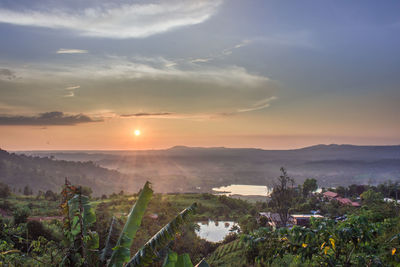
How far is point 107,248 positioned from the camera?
5.24 m

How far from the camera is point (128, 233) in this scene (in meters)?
4.86

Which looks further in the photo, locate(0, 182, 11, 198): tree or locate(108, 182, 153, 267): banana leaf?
locate(0, 182, 11, 198): tree

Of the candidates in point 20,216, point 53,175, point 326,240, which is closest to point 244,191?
point 53,175

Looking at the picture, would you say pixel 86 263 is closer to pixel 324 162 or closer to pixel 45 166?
A: pixel 45 166

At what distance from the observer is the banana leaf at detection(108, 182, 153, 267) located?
444 cm

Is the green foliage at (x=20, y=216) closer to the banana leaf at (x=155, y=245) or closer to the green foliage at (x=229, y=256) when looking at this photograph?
the green foliage at (x=229, y=256)

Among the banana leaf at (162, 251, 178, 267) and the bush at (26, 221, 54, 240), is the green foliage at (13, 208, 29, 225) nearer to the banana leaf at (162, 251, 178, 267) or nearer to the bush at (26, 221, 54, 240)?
the bush at (26, 221, 54, 240)

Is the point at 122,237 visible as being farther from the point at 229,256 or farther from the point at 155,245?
the point at 229,256

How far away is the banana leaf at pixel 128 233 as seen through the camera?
4438 millimetres

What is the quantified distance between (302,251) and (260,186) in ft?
218

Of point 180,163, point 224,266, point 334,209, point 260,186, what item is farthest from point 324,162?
point 224,266

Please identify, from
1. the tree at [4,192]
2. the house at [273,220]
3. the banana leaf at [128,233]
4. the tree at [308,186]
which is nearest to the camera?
the banana leaf at [128,233]

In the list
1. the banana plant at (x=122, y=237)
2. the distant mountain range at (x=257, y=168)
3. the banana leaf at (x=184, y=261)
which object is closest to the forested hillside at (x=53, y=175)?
the distant mountain range at (x=257, y=168)

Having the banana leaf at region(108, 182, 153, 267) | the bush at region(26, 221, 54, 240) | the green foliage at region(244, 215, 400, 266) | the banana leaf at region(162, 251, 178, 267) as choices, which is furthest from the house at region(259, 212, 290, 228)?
the banana leaf at region(162, 251, 178, 267)
